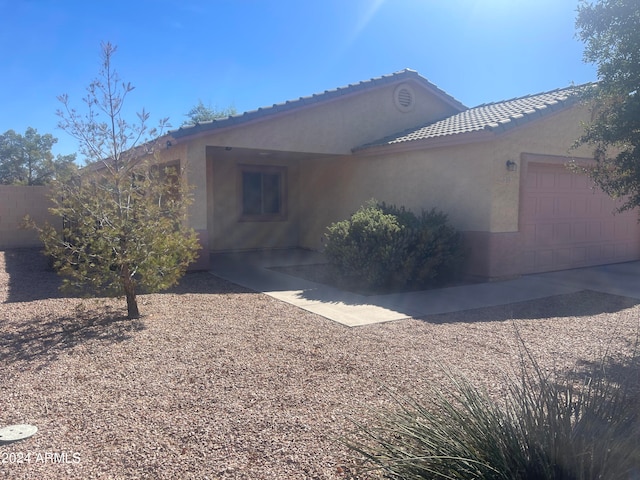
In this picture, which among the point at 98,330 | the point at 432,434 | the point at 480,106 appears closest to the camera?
the point at 432,434

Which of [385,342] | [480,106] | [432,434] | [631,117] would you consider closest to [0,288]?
[385,342]

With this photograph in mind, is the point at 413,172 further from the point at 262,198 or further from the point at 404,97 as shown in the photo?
the point at 262,198

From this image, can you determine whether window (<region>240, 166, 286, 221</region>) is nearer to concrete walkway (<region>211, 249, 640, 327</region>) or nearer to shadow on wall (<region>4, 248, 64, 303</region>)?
concrete walkway (<region>211, 249, 640, 327</region>)

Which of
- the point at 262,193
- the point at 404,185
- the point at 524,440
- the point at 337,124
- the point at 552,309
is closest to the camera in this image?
the point at 524,440

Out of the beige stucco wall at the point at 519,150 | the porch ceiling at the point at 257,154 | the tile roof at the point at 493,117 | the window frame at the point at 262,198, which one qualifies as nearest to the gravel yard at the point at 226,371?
the beige stucco wall at the point at 519,150

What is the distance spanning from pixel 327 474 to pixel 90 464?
1.61 meters

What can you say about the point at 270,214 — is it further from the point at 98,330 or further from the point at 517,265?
the point at 98,330

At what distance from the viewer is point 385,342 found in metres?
6.59

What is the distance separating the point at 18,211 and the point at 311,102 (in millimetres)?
11094

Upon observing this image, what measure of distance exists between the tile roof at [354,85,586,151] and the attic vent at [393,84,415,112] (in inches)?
34.0

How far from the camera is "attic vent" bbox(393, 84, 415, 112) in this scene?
1488 cm

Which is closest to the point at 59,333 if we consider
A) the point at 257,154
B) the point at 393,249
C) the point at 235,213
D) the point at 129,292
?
the point at 129,292

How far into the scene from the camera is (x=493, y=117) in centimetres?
1205

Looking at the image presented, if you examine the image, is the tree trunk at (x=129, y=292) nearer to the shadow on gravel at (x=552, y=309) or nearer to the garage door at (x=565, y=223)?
the shadow on gravel at (x=552, y=309)
